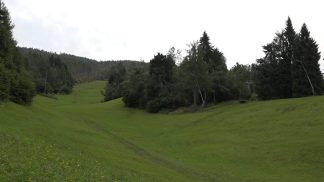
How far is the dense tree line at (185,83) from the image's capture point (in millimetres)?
84125

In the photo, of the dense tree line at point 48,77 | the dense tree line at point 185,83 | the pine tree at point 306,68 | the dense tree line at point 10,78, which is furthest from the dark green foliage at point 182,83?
the dense tree line at point 48,77

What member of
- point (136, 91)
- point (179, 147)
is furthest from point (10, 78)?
point (136, 91)

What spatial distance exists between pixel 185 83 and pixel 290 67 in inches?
805

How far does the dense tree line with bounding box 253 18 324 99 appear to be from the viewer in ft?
259

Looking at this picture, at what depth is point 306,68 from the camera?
7956 centimetres

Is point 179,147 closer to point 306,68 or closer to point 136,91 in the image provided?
point 306,68

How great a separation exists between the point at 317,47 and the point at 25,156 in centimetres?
7148

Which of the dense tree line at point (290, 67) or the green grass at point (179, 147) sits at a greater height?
the dense tree line at point (290, 67)

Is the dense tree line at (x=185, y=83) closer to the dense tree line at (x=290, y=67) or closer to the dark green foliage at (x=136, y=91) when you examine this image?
the dark green foliage at (x=136, y=91)

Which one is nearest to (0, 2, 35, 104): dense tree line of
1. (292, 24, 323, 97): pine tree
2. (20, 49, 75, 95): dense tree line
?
(292, 24, 323, 97): pine tree

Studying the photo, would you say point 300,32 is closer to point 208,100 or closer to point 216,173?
point 208,100

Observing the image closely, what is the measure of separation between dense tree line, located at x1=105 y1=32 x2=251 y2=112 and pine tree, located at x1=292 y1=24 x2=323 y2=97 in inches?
457

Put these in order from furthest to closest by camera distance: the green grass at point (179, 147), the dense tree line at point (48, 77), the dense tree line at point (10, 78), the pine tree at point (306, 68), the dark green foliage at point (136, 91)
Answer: the dense tree line at point (48, 77), the dark green foliage at point (136, 91), the pine tree at point (306, 68), the dense tree line at point (10, 78), the green grass at point (179, 147)

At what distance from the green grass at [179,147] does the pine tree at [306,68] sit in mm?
13087
